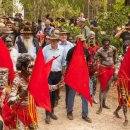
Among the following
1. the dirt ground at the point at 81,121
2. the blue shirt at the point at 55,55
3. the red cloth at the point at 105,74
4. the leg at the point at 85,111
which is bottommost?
the dirt ground at the point at 81,121

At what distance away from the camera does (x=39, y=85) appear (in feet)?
22.4

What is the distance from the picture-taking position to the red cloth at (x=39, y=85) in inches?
264

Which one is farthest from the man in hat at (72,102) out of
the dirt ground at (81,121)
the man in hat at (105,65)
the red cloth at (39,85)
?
the red cloth at (39,85)

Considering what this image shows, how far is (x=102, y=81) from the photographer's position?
33.7ft

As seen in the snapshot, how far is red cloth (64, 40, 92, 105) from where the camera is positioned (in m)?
8.07

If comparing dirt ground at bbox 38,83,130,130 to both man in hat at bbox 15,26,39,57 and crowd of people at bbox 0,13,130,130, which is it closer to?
crowd of people at bbox 0,13,130,130

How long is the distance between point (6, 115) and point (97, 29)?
8.89 meters

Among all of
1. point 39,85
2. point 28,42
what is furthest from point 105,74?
point 39,85

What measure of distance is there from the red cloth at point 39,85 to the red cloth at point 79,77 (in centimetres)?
123

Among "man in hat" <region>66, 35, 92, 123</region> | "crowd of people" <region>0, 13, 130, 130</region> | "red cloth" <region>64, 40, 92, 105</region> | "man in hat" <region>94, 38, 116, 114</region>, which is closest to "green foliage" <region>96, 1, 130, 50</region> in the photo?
"crowd of people" <region>0, 13, 130, 130</region>

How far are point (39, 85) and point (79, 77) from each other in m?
1.52

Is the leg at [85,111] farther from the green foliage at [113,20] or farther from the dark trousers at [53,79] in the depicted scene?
the green foliage at [113,20]

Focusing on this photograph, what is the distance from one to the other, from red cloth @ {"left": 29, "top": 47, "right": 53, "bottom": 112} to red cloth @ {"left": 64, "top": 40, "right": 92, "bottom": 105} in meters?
1.23

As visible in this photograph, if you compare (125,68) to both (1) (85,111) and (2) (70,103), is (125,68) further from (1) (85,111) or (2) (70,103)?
(2) (70,103)
